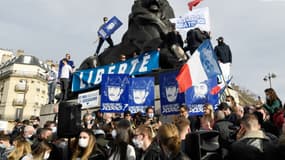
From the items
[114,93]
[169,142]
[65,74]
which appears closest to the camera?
[169,142]

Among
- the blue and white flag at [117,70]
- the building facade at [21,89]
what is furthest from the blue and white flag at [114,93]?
the building facade at [21,89]

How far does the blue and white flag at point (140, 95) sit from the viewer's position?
36.3 feet

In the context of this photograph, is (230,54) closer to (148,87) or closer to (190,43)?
(190,43)

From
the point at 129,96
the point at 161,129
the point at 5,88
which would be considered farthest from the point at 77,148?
the point at 5,88

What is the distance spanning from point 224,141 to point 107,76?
7.66 meters

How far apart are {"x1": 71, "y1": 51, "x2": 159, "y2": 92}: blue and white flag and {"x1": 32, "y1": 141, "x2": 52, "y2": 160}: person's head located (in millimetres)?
7831

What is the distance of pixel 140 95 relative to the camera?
11070 millimetres

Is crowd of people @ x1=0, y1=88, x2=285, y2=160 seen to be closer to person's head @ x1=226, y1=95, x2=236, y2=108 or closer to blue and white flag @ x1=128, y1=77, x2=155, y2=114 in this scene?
person's head @ x1=226, y1=95, x2=236, y2=108

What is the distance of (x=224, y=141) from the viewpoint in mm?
4387

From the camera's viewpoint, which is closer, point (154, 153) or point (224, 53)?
point (154, 153)

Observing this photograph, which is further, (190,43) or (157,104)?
(190,43)

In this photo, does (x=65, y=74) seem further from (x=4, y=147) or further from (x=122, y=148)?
(x=122, y=148)

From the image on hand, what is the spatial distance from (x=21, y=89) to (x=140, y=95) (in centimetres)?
6494

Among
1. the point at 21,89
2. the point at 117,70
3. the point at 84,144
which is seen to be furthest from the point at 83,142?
the point at 21,89
